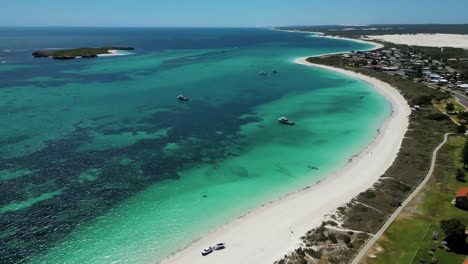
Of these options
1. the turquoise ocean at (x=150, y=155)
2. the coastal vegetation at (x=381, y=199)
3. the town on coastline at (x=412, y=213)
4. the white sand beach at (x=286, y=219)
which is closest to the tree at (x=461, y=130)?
the town on coastline at (x=412, y=213)

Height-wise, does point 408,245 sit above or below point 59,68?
below

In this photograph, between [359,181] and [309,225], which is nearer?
[309,225]

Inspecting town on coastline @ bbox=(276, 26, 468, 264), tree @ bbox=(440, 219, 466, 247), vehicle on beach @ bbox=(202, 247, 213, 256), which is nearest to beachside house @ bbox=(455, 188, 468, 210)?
town on coastline @ bbox=(276, 26, 468, 264)

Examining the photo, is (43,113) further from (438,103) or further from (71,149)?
(438,103)

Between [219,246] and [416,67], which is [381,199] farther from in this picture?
[416,67]

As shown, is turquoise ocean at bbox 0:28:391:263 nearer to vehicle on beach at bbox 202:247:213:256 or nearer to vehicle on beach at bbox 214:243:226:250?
vehicle on beach at bbox 202:247:213:256

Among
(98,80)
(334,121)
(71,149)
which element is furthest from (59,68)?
(334,121)
